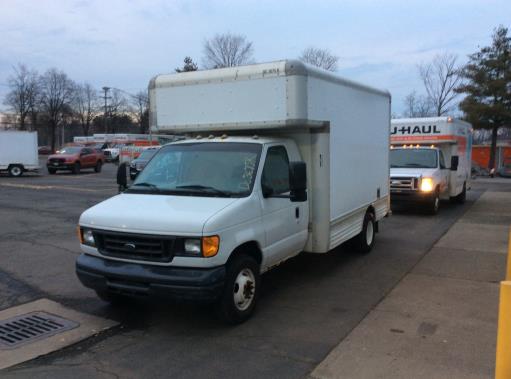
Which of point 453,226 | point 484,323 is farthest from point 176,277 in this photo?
point 453,226

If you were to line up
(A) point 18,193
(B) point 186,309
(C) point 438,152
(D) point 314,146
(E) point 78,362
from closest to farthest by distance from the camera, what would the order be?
(E) point 78,362 → (B) point 186,309 → (D) point 314,146 → (C) point 438,152 → (A) point 18,193

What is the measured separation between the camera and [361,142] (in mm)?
7871

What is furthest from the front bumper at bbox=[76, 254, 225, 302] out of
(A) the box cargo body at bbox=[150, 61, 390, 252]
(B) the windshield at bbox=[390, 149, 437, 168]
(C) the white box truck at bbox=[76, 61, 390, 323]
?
(B) the windshield at bbox=[390, 149, 437, 168]

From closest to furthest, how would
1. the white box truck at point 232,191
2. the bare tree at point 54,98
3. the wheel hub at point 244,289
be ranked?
the white box truck at point 232,191, the wheel hub at point 244,289, the bare tree at point 54,98

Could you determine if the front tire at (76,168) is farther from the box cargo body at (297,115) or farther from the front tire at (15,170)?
the box cargo body at (297,115)

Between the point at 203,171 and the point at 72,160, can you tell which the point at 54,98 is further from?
the point at 203,171

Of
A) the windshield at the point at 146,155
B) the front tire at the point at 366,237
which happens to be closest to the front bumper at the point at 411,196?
the front tire at the point at 366,237

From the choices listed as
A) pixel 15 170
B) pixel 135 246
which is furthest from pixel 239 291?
pixel 15 170

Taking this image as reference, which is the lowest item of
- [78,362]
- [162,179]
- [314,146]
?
[78,362]

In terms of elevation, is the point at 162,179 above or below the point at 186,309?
above

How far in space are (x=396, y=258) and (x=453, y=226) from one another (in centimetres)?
416

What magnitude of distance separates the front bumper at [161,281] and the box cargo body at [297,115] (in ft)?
6.99

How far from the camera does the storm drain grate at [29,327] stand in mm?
4859

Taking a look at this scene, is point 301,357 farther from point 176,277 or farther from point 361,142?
point 361,142
